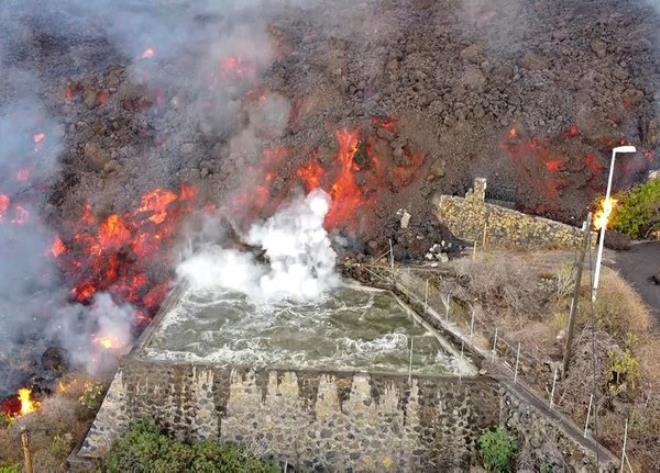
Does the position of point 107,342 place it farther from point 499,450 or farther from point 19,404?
point 499,450

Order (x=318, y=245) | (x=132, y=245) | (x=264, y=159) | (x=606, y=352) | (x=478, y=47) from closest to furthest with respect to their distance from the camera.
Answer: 1. (x=606, y=352)
2. (x=318, y=245)
3. (x=132, y=245)
4. (x=264, y=159)
5. (x=478, y=47)

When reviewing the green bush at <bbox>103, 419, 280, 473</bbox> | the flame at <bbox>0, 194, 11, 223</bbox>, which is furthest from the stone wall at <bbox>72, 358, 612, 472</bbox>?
the flame at <bbox>0, 194, 11, 223</bbox>

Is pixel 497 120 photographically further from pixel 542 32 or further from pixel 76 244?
pixel 76 244

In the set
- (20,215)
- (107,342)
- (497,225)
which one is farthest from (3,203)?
(497,225)

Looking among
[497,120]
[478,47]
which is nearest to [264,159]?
[497,120]

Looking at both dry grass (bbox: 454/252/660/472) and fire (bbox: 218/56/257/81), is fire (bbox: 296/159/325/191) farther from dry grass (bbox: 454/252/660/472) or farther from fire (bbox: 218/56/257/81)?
fire (bbox: 218/56/257/81)

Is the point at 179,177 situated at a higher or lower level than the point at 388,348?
higher
